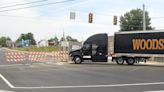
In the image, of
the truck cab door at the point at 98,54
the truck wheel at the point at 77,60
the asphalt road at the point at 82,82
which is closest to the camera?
the asphalt road at the point at 82,82

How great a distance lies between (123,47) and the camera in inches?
1531

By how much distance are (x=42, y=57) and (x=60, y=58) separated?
6.92 ft

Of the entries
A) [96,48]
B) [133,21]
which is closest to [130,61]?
[96,48]

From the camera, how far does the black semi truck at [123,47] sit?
3662 cm

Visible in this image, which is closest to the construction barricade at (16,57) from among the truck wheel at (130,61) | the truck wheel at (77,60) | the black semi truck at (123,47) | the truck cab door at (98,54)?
the black semi truck at (123,47)

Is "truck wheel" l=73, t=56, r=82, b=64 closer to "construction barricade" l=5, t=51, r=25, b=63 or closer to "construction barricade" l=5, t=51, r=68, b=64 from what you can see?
"construction barricade" l=5, t=51, r=68, b=64

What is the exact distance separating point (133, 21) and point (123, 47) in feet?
254

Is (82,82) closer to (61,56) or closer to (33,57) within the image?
(33,57)

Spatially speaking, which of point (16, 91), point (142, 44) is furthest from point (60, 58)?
point (16, 91)

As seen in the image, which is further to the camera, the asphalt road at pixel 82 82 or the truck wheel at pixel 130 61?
the truck wheel at pixel 130 61

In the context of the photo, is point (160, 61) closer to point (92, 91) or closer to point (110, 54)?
point (110, 54)

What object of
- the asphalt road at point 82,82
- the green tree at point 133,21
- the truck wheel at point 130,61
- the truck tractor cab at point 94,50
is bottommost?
the truck wheel at point 130,61

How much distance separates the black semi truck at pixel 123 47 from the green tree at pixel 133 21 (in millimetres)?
71964

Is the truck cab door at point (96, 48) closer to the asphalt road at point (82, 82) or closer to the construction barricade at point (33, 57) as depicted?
the construction barricade at point (33, 57)
